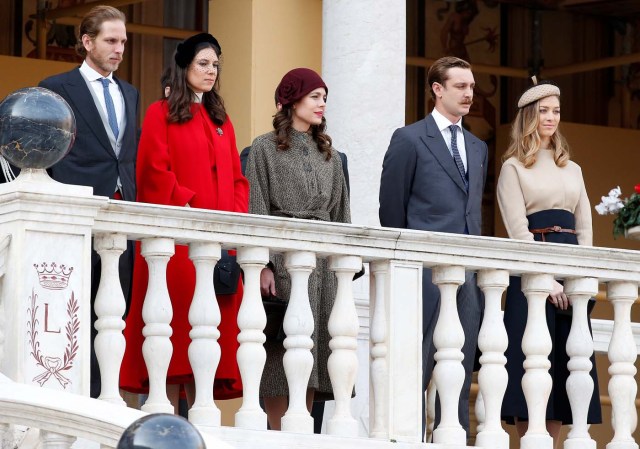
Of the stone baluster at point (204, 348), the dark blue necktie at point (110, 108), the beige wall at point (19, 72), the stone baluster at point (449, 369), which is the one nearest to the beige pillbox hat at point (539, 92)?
the stone baluster at point (449, 369)

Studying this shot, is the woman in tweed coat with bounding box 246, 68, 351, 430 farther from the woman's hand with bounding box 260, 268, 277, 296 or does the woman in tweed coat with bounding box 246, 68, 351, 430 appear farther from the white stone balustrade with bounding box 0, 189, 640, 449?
the white stone balustrade with bounding box 0, 189, 640, 449

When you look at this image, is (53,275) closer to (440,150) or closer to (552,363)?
(440,150)

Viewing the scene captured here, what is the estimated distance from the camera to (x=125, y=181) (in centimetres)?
824

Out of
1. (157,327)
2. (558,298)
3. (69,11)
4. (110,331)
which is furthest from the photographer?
(69,11)

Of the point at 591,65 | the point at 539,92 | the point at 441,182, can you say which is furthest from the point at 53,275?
the point at 591,65

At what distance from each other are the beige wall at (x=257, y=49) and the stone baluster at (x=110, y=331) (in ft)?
12.0

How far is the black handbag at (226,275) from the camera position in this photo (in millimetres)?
8039

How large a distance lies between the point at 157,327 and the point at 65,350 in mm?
427

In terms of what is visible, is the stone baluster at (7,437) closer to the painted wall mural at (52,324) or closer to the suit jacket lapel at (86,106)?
the painted wall mural at (52,324)

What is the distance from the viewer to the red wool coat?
26.2 feet

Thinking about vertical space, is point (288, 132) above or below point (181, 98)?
below

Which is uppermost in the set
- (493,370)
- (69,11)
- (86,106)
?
(69,11)

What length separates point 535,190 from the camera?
9.02 m

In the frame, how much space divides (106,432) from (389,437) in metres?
1.80
